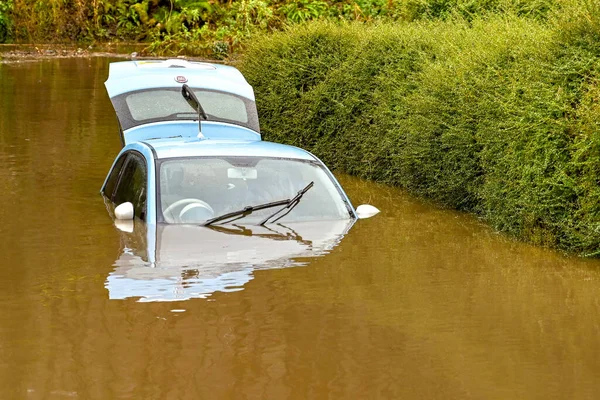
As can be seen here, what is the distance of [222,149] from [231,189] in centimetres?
39

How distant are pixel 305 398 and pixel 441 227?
5.13 m

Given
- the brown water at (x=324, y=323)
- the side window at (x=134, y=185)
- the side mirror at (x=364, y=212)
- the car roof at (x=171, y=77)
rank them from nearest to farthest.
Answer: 1. the brown water at (x=324, y=323)
2. the side window at (x=134, y=185)
3. the side mirror at (x=364, y=212)
4. the car roof at (x=171, y=77)

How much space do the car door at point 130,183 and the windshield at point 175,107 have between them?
26.4 inches

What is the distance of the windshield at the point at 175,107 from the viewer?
11.3m

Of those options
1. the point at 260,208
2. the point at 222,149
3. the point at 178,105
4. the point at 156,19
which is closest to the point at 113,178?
the point at 178,105

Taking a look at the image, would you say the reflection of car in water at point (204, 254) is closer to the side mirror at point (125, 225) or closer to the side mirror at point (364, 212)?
the side mirror at point (125, 225)

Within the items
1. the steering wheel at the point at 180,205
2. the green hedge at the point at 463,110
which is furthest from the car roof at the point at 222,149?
the green hedge at the point at 463,110

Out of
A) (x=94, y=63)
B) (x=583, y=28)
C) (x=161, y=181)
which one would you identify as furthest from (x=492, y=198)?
(x=94, y=63)

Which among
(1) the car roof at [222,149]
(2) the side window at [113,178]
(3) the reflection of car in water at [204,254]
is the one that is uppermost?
(1) the car roof at [222,149]

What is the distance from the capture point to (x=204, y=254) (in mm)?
8383

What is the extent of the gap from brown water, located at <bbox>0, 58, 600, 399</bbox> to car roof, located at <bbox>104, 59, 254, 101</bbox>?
1.69 metres

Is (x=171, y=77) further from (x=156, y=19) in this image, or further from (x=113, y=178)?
(x=156, y=19)

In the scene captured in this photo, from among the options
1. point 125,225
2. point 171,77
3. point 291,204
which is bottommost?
point 125,225

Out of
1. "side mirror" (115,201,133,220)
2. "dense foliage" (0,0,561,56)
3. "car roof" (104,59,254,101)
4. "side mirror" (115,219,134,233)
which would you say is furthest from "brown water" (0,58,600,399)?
"dense foliage" (0,0,561,56)
